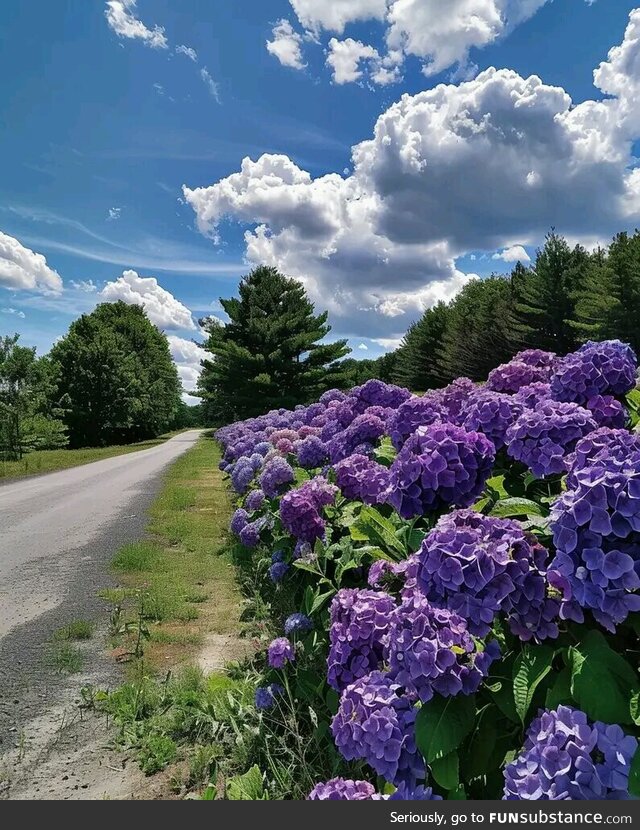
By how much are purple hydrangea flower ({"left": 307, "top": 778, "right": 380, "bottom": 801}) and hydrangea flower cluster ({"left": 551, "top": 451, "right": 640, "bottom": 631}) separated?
673 mm

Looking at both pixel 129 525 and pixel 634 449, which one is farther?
pixel 129 525

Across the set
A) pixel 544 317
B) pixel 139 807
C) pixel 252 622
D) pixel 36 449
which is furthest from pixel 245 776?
pixel 544 317

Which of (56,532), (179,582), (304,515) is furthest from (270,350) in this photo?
(304,515)

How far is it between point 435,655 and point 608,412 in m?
1.37

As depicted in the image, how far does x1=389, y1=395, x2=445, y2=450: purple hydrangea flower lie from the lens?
2777 mm

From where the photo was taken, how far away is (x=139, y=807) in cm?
→ 171

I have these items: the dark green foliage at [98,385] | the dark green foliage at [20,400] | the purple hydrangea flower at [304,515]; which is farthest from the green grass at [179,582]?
the dark green foliage at [98,385]

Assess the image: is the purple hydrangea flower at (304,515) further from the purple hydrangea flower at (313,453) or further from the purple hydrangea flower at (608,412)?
the purple hydrangea flower at (608,412)

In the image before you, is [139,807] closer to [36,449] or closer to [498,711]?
[498,711]

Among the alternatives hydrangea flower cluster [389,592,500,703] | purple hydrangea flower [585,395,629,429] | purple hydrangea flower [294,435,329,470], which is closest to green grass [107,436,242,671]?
purple hydrangea flower [294,435,329,470]

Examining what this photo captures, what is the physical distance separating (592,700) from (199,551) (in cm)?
608

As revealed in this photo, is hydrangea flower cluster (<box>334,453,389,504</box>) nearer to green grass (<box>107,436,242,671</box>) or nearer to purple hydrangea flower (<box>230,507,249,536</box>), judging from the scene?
green grass (<box>107,436,242,671</box>)

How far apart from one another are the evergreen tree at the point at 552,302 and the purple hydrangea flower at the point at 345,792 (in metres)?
40.6

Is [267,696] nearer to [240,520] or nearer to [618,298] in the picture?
[240,520]
